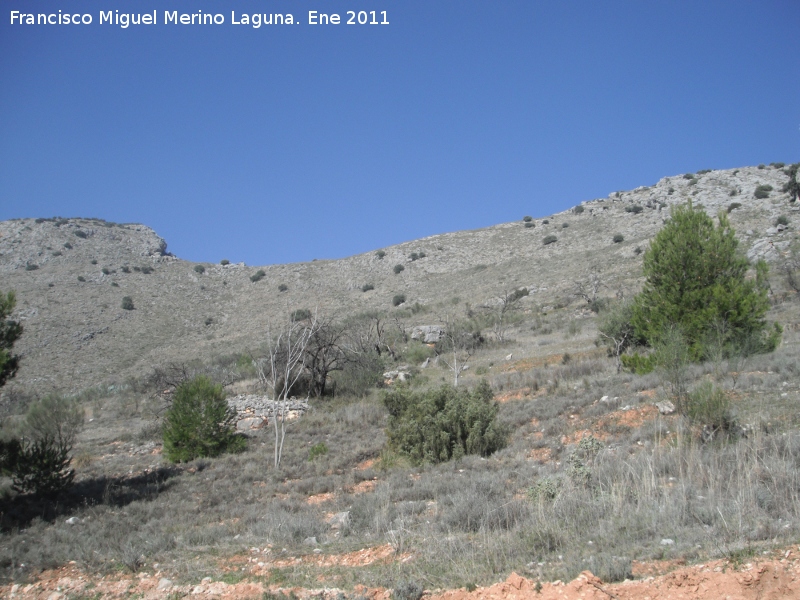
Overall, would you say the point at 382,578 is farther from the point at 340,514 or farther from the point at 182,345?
the point at 182,345

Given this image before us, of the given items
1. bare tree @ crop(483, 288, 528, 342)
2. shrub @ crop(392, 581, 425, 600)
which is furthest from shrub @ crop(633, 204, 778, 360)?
bare tree @ crop(483, 288, 528, 342)

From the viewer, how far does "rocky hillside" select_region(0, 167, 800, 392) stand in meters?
44.2

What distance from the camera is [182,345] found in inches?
1892

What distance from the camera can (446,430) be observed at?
13.6m

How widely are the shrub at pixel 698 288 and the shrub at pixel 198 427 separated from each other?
45.4 feet

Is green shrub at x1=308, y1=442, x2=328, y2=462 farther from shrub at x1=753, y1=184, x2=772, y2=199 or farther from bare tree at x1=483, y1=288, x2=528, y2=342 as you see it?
shrub at x1=753, y1=184, x2=772, y2=199

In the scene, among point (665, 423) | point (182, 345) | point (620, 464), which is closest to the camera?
point (620, 464)

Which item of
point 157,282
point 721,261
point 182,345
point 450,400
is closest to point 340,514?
point 450,400

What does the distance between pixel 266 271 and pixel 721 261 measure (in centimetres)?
5884

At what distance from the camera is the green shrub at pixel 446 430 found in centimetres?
1306

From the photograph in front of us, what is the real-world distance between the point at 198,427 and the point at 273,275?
5241 cm

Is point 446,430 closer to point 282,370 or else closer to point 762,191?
point 282,370

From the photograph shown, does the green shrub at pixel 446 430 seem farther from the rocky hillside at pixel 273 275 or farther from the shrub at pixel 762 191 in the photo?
the shrub at pixel 762 191

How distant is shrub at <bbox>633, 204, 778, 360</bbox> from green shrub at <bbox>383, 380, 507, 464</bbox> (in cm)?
693
